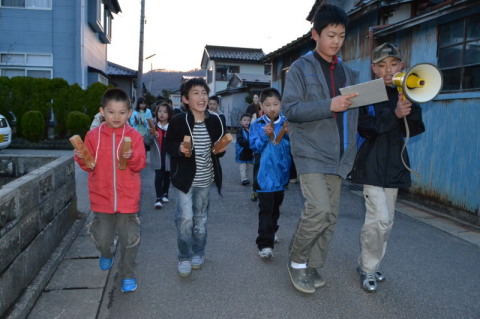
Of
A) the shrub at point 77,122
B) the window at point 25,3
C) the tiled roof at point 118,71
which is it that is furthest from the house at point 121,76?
the shrub at point 77,122

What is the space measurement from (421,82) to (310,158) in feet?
3.37

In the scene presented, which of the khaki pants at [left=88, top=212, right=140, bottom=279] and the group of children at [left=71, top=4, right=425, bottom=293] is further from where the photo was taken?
the khaki pants at [left=88, top=212, right=140, bottom=279]

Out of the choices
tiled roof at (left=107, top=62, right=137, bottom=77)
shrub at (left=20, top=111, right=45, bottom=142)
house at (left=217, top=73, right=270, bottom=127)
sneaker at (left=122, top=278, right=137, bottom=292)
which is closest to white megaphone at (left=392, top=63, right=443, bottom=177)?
sneaker at (left=122, top=278, right=137, bottom=292)

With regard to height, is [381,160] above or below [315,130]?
below

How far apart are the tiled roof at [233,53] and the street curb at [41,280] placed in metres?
33.7

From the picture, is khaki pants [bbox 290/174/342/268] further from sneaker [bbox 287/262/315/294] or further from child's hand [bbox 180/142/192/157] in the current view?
child's hand [bbox 180/142/192/157]

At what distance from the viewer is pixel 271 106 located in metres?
4.56

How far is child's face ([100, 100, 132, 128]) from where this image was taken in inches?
141

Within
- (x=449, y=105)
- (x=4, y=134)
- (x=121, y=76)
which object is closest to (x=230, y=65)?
(x=121, y=76)

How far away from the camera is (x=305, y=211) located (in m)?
3.46

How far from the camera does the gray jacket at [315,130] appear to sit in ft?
11.2

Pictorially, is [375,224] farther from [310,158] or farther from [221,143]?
[221,143]

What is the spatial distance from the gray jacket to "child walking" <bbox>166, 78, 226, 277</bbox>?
830mm

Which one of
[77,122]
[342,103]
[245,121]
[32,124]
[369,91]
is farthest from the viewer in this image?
[77,122]
